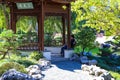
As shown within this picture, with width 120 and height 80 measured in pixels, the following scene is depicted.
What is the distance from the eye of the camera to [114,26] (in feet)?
34.2

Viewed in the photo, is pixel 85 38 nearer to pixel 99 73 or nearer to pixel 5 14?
pixel 5 14

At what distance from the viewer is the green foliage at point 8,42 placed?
14578 millimetres

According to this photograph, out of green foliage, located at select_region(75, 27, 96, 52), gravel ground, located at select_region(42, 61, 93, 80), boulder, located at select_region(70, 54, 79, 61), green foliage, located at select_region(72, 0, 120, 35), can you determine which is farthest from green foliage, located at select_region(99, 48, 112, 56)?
green foliage, located at select_region(72, 0, 120, 35)

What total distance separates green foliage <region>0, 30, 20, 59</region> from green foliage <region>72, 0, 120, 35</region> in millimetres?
4425

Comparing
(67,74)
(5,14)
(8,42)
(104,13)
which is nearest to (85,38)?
(8,42)

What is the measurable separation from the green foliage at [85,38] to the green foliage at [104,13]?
24.4ft

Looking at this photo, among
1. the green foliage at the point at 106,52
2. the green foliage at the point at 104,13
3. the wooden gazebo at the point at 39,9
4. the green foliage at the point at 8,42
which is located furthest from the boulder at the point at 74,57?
the green foliage at the point at 104,13

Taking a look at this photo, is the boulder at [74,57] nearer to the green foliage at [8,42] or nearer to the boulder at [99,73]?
the green foliage at [8,42]

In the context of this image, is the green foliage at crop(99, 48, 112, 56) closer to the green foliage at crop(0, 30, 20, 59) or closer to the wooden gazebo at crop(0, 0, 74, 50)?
the wooden gazebo at crop(0, 0, 74, 50)

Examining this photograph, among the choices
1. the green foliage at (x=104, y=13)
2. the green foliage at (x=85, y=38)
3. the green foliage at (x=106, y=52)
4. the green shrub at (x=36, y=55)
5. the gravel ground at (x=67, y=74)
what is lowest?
the gravel ground at (x=67, y=74)

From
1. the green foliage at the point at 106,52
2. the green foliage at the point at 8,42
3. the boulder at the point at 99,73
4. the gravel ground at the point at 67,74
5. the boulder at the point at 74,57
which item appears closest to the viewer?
the boulder at the point at 99,73

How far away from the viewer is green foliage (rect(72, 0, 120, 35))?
34.1ft

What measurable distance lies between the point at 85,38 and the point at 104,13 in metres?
8.07

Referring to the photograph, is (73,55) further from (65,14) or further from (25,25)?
(25,25)
